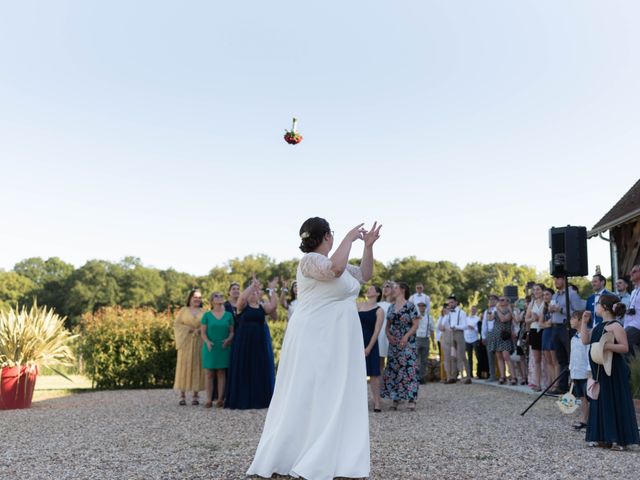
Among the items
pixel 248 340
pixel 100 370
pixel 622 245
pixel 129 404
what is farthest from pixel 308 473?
pixel 622 245

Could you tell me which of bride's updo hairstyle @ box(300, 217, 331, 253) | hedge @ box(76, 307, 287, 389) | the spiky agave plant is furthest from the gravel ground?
hedge @ box(76, 307, 287, 389)

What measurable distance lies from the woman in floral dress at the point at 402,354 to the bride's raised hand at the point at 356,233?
4.98 m

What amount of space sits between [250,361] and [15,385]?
3.50 metres

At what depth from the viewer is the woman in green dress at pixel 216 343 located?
961cm

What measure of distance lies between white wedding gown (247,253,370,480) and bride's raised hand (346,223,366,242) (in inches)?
8.7

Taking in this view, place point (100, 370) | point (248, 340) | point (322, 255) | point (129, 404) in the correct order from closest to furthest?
point (322, 255)
point (248, 340)
point (129, 404)
point (100, 370)

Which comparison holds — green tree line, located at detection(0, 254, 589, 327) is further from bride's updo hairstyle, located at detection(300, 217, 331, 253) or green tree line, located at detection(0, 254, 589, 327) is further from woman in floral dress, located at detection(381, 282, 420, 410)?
bride's updo hairstyle, located at detection(300, 217, 331, 253)

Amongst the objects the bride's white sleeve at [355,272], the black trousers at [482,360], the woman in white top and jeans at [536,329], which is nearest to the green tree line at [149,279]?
the black trousers at [482,360]

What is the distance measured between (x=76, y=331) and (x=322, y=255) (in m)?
11.6

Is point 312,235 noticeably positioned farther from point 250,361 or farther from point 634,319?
point 634,319

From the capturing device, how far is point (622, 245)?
47.1 ft

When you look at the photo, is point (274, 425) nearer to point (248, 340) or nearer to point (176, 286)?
point (248, 340)

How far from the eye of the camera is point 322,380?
166 inches

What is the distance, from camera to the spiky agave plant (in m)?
9.37
